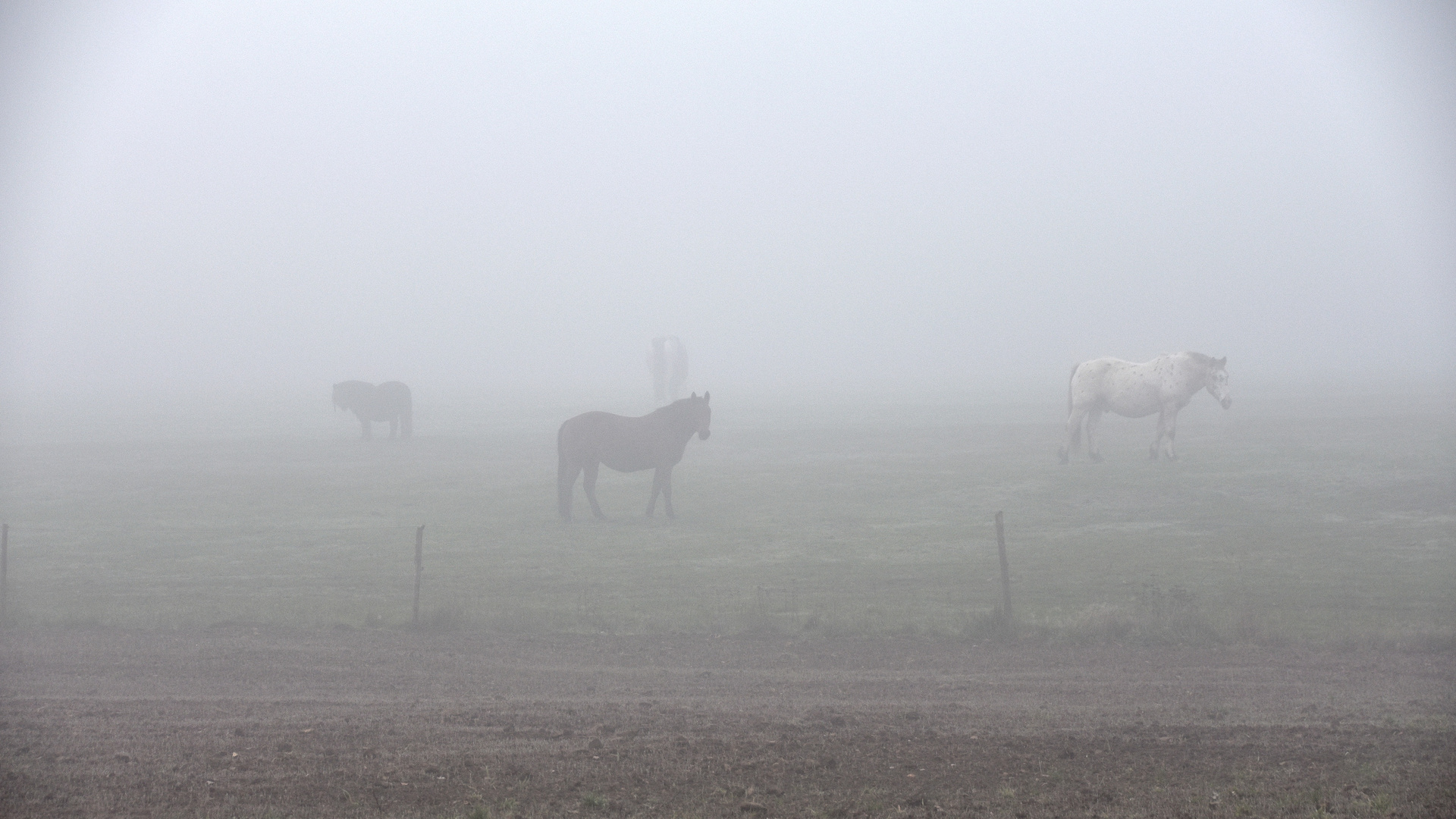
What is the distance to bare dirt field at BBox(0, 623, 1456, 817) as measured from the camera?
647 centimetres

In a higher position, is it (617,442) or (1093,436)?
(617,442)

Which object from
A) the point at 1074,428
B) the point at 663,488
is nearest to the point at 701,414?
the point at 663,488

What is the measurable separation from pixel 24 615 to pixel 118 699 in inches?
209

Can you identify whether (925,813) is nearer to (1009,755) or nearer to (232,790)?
(1009,755)

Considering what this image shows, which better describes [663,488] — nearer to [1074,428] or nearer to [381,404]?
[1074,428]

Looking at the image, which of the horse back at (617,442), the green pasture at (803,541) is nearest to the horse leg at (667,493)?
the horse back at (617,442)

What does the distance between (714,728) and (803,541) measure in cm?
1064

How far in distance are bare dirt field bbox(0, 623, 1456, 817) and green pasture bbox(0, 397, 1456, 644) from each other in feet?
3.97

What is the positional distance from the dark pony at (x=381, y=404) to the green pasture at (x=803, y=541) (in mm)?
6988

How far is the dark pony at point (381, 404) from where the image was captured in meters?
40.6

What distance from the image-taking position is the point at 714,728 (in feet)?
27.0

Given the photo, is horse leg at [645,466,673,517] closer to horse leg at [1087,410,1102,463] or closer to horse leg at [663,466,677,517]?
horse leg at [663,466,677,517]

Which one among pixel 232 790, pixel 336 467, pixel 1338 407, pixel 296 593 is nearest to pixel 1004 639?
pixel 232 790

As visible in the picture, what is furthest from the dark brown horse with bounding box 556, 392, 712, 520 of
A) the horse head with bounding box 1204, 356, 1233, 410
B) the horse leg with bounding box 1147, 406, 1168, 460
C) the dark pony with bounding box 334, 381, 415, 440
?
the dark pony with bounding box 334, 381, 415, 440
